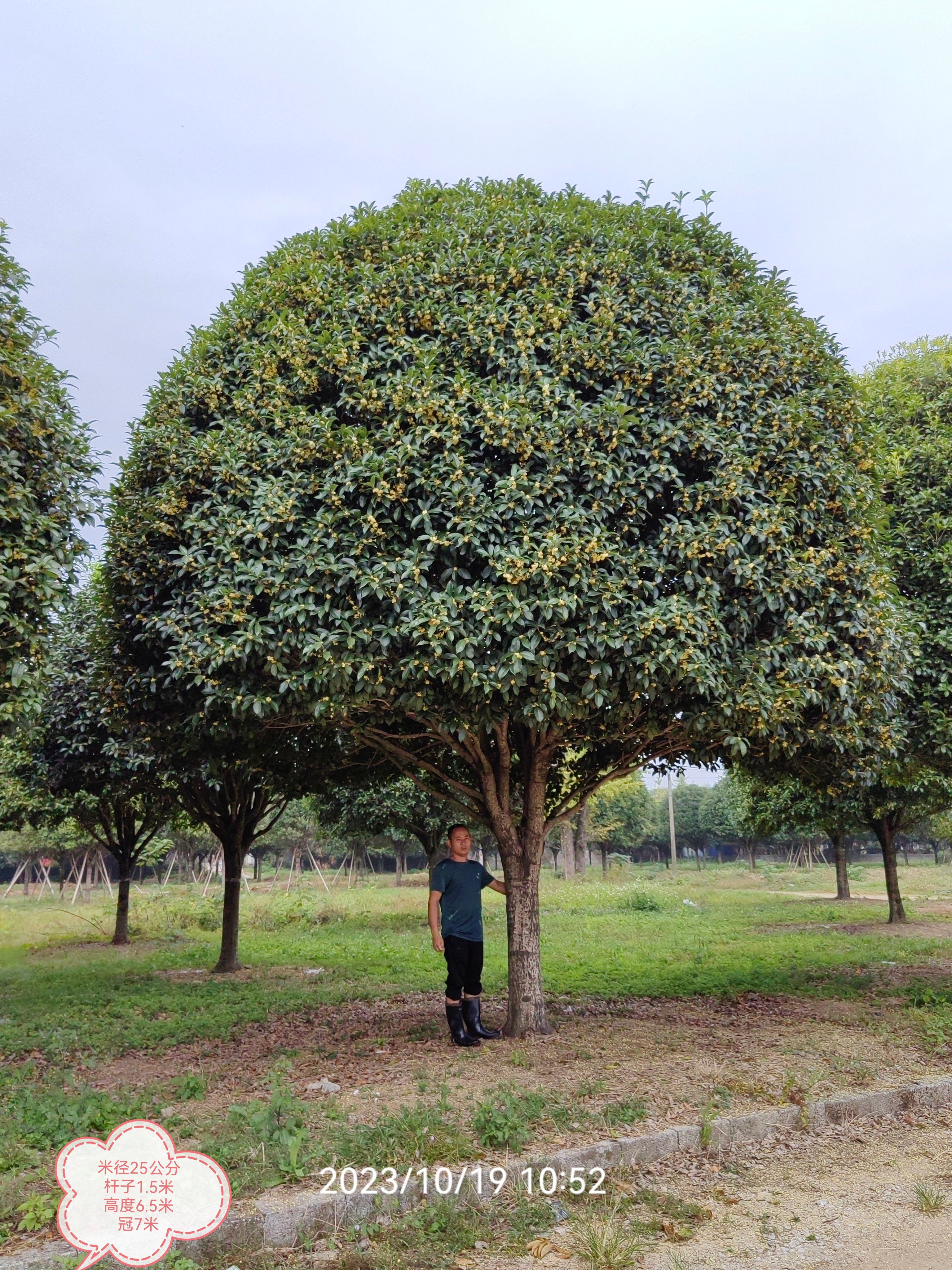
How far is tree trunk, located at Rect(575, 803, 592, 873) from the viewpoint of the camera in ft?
140

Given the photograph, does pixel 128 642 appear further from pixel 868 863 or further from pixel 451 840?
pixel 868 863

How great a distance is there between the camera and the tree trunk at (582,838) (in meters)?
42.8

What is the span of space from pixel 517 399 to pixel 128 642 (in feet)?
14.5

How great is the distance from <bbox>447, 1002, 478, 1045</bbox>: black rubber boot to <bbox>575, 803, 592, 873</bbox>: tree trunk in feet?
108

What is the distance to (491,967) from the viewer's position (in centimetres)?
1407

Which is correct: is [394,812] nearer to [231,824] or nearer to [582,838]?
[231,824]

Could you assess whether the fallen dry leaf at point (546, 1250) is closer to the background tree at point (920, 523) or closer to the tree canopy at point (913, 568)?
the tree canopy at point (913, 568)

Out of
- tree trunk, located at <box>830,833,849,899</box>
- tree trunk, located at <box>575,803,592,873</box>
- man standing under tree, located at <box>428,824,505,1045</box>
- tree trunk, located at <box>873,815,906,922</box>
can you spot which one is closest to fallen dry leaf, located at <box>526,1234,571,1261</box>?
man standing under tree, located at <box>428,824,505,1045</box>

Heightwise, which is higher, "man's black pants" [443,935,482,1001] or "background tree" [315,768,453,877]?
"background tree" [315,768,453,877]

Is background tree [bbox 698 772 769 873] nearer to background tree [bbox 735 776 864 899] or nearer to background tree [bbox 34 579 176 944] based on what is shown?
background tree [bbox 735 776 864 899]

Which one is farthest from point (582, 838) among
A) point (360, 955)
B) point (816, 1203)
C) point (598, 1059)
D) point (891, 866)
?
point (816, 1203)

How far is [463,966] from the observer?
26.0ft

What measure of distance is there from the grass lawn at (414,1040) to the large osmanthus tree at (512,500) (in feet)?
5.71

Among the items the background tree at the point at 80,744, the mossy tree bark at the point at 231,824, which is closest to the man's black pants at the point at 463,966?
the background tree at the point at 80,744
